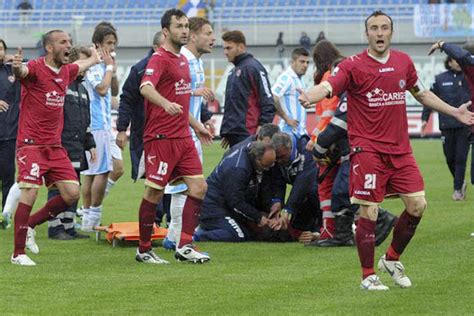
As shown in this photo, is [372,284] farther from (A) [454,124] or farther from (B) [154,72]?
(A) [454,124]

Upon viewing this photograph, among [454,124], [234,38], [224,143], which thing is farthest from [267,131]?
[454,124]

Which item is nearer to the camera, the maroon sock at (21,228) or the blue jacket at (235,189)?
the maroon sock at (21,228)

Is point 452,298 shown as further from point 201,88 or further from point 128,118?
point 128,118

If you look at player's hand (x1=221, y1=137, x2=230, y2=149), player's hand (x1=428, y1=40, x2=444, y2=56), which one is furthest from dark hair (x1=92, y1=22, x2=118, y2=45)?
player's hand (x1=428, y1=40, x2=444, y2=56)

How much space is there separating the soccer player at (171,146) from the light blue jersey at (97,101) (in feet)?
10.6

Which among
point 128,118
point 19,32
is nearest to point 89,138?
point 128,118

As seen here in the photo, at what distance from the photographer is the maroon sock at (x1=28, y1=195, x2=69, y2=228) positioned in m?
11.5

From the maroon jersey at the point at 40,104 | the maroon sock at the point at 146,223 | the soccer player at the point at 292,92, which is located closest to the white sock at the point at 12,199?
the maroon jersey at the point at 40,104

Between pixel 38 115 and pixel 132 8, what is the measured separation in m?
33.2

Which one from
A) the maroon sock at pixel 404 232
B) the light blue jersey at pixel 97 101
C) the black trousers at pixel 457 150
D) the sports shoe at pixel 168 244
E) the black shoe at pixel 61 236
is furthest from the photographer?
the black trousers at pixel 457 150

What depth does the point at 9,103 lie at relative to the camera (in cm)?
1470

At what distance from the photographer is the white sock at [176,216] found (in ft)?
39.3

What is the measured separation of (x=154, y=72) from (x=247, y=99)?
3619mm

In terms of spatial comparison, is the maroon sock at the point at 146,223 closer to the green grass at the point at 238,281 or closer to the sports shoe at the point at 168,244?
the green grass at the point at 238,281
